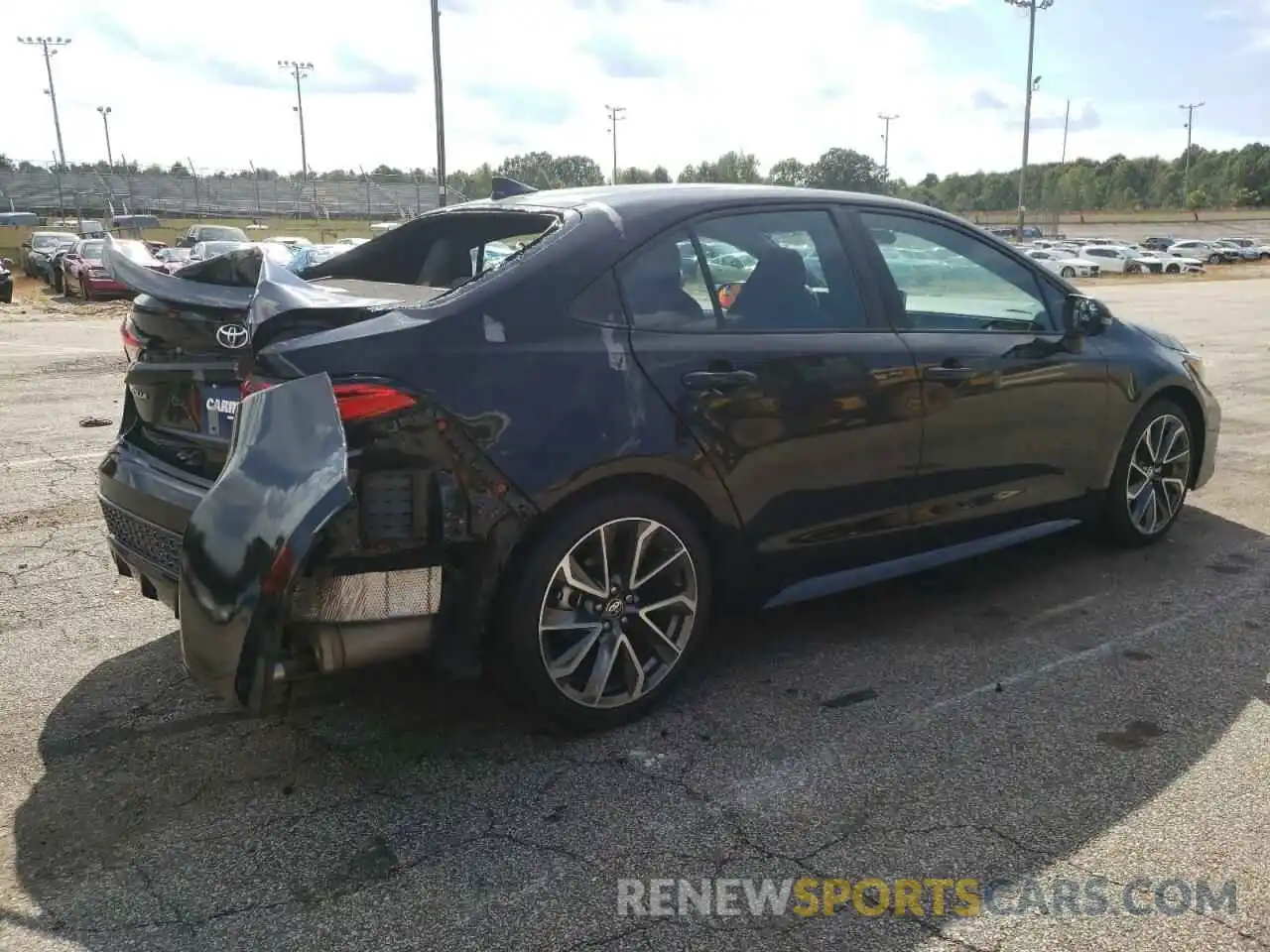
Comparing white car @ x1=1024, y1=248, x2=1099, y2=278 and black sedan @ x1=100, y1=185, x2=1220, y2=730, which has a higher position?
A: black sedan @ x1=100, y1=185, x2=1220, y2=730

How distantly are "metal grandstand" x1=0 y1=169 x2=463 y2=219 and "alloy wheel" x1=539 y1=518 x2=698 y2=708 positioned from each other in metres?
61.7

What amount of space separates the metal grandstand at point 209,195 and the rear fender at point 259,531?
62.0 metres

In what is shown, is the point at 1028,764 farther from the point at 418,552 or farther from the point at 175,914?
the point at 175,914

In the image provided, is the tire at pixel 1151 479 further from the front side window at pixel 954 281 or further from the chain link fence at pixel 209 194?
the chain link fence at pixel 209 194

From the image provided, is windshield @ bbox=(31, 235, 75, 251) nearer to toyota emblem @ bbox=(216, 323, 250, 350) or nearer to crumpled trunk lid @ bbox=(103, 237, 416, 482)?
crumpled trunk lid @ bbox=(103, 237, 416, 482)

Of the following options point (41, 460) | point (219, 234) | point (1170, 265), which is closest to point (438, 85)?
point (219, 234)

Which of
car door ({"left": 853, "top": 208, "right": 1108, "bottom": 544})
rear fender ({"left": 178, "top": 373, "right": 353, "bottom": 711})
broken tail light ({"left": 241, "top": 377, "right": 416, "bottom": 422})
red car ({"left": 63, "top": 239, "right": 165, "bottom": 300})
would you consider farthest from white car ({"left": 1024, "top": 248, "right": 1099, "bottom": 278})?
rear fender ({"left": 178, "top": 373, "right": 353, "bottom": 711})

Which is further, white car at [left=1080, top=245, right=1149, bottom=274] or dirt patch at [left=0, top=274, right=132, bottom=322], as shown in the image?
white car at [left=1080, top=245, right=1149, bottom=274]

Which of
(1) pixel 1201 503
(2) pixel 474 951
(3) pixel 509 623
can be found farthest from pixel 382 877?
(1) pixel 1201 503

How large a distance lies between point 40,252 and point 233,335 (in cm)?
3295

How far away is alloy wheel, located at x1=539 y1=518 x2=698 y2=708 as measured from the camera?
10.9 feet

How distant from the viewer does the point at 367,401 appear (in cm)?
295

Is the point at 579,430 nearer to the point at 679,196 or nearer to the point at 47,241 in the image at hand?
the point at 679,196

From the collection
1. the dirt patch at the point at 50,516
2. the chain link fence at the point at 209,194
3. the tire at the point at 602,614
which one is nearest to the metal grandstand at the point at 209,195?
the chain link fence at the point at 209,194
